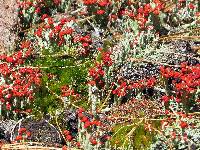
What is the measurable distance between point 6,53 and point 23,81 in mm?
1171

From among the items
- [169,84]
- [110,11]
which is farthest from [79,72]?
[110,11]

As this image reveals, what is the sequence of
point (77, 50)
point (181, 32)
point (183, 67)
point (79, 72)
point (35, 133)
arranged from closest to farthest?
point (35, 133), point (183, 67), point (79, 72), point (77, 50), point (181, 32)

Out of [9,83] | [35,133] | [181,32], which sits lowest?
[35,133]

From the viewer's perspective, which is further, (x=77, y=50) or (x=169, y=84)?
(x=77, y=50)

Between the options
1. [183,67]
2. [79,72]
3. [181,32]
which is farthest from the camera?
[181,32]

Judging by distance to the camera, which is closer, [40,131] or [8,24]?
[40,131]

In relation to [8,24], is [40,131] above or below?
below

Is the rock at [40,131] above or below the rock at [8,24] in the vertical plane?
below

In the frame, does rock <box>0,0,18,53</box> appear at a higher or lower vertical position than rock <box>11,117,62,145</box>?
higher

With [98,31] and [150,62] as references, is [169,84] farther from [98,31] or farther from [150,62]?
[98,31]

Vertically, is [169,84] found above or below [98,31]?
below

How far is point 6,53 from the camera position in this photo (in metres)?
7.70

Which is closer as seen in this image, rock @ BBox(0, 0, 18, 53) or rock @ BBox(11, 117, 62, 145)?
rock @ BBox(11, 117, 62, 145)

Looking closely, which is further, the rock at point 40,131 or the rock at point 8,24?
the rock at point 8,24
